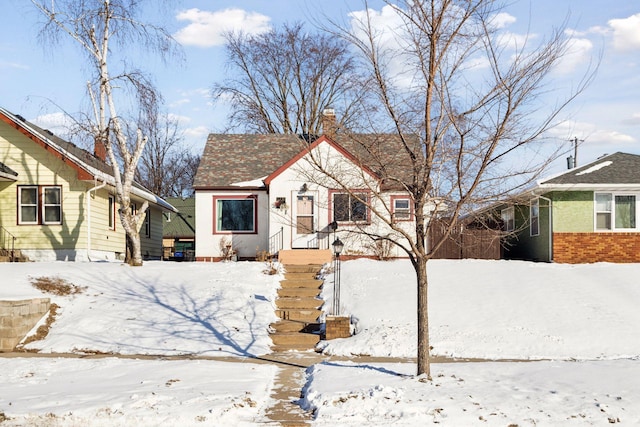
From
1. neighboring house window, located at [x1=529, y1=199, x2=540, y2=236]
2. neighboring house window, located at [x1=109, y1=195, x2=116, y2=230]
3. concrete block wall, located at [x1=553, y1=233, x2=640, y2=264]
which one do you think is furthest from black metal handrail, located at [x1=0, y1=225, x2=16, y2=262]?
concrete block wall, located at [x1=553, y1=233, x2=640, y2=264]

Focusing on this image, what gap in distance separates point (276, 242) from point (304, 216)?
4.30ft

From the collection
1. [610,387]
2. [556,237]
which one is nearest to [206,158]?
[556,237]

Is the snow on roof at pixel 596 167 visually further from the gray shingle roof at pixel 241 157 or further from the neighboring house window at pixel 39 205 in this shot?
the neighboring house window at pixel 39 205

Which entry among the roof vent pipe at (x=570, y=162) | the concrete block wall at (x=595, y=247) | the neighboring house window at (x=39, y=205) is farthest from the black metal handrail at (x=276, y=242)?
the roof vent pipe at (x=570, y=162)

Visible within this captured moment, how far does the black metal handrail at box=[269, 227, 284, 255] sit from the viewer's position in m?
22.5

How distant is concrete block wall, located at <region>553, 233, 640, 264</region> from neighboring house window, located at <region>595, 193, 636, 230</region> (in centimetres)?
36

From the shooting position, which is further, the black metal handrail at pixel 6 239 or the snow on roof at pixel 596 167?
the snow on roof at pixel 596 167

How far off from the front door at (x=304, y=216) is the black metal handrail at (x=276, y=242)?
0.38 metres

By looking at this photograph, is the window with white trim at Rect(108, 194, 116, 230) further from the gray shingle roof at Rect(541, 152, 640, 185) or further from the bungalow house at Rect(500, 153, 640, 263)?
the gray shingle roof at Rect(541, 152, 640, 185)

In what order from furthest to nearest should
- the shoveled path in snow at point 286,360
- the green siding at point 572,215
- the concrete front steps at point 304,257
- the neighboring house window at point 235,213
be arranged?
the neighboring house window at point 235,213, the green siding at point 572,215, the concrete front steps at point 304,257, the shoveled path in snow at point 286,360

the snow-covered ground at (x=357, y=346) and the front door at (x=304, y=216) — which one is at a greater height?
the front door at (x=304, y=216)

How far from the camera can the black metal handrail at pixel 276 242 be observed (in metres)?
22.5

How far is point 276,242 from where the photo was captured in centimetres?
2258

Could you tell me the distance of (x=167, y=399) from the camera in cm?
838
